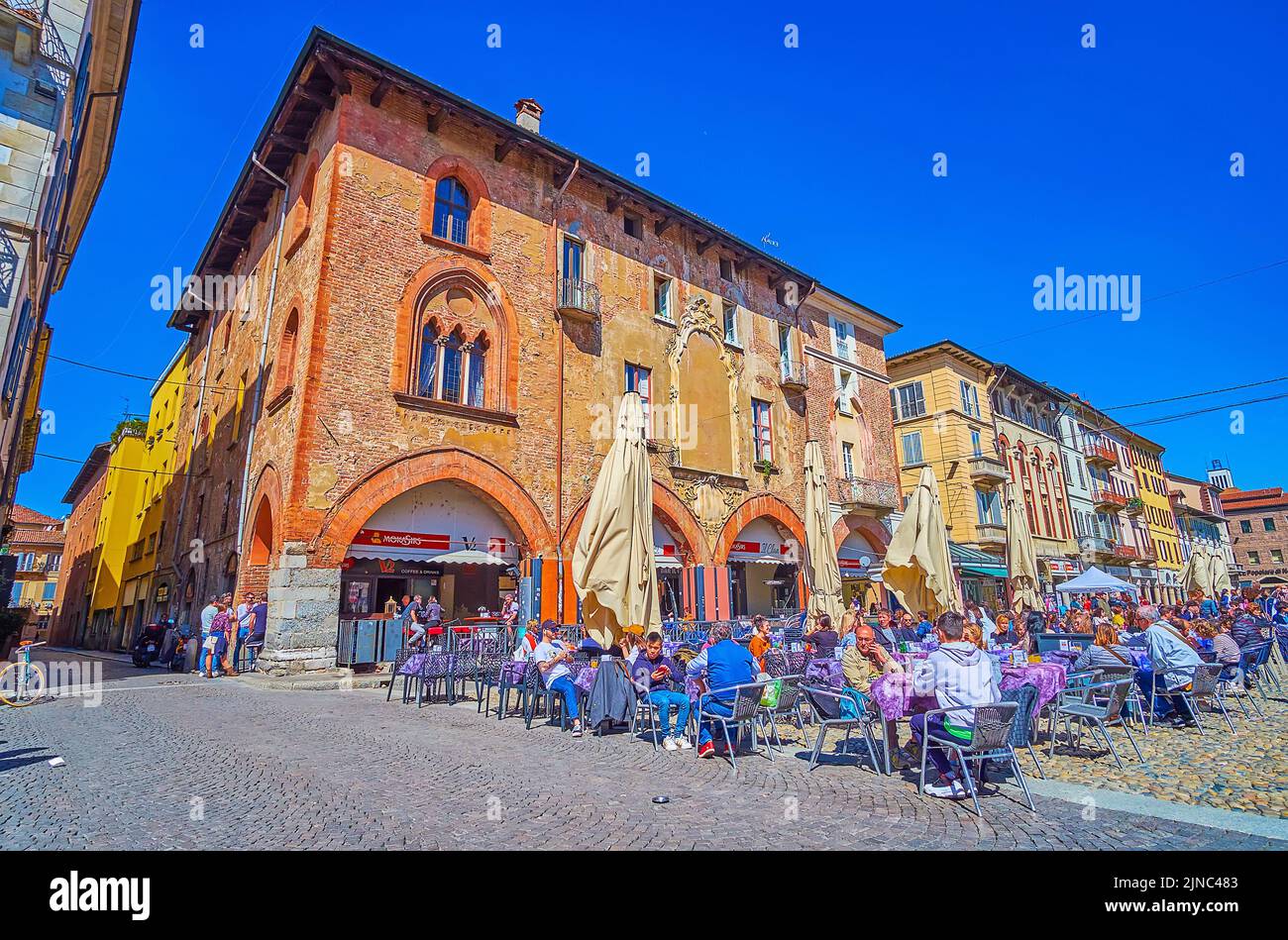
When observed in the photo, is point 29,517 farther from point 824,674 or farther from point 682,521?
point 824,674

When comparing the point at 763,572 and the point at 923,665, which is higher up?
the point at 763,572

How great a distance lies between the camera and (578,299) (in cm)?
1784

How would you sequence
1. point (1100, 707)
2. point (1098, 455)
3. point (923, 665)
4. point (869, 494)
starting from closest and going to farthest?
1. point (923, 665)
2. point (1100, 707)
3. point (869, 494)
4. point (1098, 455)

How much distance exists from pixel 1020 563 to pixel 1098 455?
33.7m

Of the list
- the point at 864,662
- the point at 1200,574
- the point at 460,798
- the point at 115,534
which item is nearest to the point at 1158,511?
the point at 1200,574

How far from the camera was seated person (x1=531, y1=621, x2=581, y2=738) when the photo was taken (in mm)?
7977

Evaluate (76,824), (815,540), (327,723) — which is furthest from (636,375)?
(76,824)

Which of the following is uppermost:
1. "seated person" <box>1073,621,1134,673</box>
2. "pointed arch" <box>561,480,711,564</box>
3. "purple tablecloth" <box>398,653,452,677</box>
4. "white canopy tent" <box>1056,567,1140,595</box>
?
"pointed arch" <box>561,480,711,564</box>

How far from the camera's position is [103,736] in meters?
7.25

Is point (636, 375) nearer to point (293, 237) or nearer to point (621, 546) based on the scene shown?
point (293, 237)

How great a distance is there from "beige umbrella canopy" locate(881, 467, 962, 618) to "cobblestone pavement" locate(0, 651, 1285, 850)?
6.72 m

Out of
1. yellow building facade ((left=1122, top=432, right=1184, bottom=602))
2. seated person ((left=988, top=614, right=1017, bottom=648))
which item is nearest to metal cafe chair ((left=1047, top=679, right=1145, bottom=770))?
seated person ((left=988, top=614, right=1017, bottom=648))

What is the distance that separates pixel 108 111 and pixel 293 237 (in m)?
5.51

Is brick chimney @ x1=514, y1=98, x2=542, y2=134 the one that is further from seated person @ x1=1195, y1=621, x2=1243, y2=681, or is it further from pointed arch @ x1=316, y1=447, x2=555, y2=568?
seated person @ x1=1195, y1=621, x2=1243, y2=681
